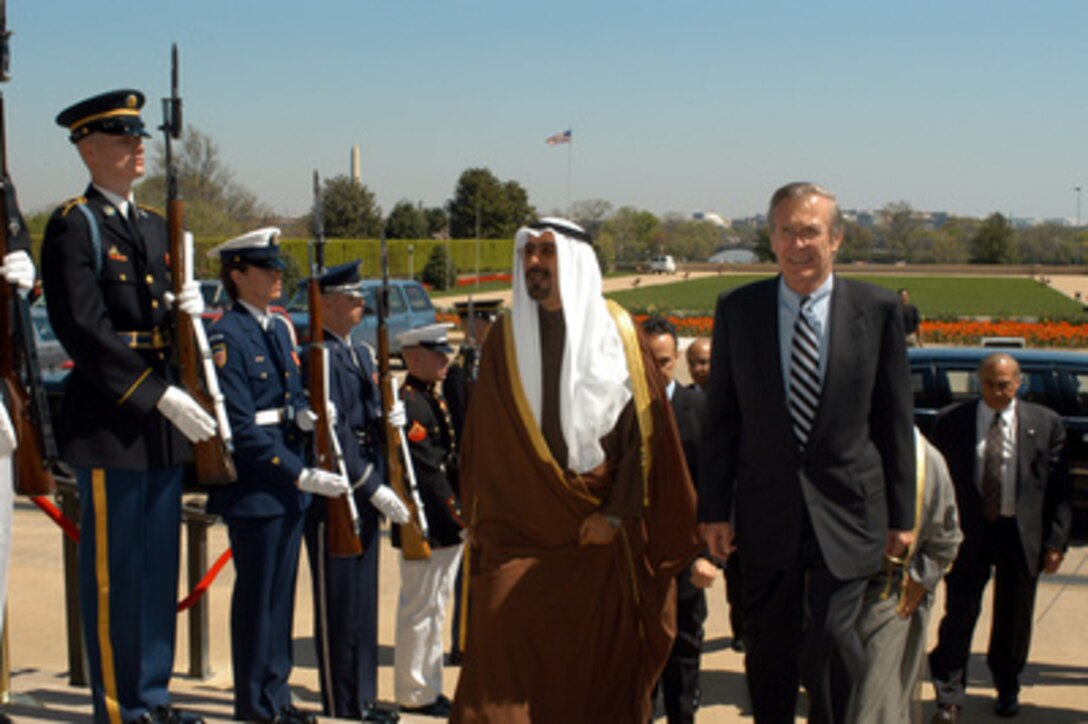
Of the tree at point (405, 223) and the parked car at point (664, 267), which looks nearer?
the tree at point (405, 223)

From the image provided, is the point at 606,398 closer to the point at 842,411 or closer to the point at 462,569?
the point at 842,411

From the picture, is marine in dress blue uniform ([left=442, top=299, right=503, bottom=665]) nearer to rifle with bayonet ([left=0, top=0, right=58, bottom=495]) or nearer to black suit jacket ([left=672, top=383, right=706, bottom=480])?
black suit jacket ([left=672, top=383, right=706, bottom=480])

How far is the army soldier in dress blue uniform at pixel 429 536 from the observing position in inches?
229

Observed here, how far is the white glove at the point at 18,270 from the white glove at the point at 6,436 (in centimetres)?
38

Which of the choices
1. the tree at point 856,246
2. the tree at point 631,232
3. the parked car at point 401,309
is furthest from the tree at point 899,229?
the parked car at point 401,309

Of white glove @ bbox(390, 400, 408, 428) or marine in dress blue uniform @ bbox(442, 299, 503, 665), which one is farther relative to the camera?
marine in dress blue uniform @ bbox(442, 299, 503, 665)

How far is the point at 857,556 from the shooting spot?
390 cm

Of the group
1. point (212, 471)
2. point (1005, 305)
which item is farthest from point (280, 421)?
point (1005, 305)

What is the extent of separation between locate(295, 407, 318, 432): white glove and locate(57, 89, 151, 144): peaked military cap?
4.31 feet

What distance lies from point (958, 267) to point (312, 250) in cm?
7922

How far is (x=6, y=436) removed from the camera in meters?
3.85

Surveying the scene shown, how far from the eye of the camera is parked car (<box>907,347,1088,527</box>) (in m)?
9.93

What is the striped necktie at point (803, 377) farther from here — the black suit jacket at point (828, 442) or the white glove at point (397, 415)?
the white glove at point (397, 415)

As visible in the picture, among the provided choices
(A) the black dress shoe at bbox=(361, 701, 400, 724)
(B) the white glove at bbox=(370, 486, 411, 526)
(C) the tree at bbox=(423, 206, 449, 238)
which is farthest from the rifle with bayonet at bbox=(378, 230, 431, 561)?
(C) the tree at bbox=(423, 206, 449, 238)
